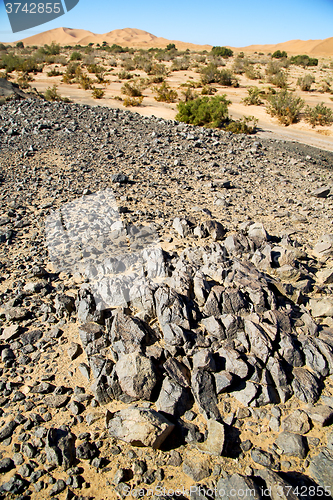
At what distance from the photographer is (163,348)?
3.22 meters

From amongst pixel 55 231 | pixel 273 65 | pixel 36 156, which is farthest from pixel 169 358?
pixel 273 65

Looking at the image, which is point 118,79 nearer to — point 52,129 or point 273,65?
point 273,65

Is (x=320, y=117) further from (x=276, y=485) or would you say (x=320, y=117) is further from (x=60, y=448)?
(x=60, y=448)

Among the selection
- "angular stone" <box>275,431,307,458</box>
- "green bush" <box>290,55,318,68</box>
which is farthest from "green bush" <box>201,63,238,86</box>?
"angular stone" <box>275,431,307,458</box>

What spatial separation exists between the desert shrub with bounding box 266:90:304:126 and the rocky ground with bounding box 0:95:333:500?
40.3ft

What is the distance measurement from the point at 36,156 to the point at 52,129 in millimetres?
2077

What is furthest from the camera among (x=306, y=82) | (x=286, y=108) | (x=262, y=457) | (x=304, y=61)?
(x=304, y=61)

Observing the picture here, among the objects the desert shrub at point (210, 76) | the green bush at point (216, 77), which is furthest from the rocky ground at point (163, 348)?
the desert shrub at point (210, 76)

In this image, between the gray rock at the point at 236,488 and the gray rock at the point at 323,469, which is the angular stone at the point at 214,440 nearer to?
the gray rock at the point at 236,488

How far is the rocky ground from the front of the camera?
2.44 metres

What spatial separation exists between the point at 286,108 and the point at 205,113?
21.0 feet

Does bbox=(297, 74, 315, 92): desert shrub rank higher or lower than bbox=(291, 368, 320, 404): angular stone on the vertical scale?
higher

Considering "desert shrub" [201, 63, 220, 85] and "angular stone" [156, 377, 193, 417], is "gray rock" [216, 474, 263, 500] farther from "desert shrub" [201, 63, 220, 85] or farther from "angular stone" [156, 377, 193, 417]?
"desert shrub" [201, 63, 220, 85]

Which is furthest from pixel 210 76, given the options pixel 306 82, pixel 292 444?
pixel 292 444
